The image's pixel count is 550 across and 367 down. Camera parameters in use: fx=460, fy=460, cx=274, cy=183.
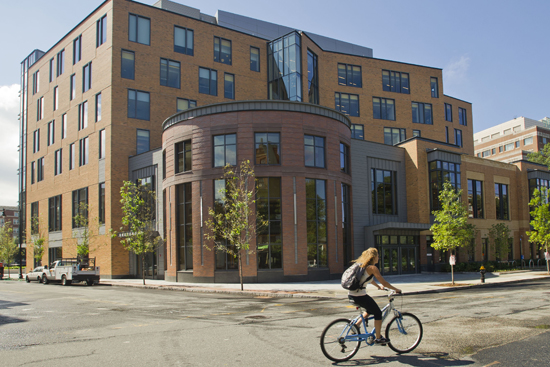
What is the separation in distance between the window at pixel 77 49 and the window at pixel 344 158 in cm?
2914

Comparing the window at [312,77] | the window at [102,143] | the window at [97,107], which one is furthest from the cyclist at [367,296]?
the window at [97,107]

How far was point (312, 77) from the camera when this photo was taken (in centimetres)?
4631

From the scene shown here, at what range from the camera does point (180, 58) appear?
43469 mm

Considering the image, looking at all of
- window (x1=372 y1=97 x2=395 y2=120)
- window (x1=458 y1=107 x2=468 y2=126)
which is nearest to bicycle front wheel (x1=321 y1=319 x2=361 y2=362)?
window (x1=372 y1=97 x2=395 y2=120)

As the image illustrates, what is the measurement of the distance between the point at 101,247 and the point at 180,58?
18.8 metres

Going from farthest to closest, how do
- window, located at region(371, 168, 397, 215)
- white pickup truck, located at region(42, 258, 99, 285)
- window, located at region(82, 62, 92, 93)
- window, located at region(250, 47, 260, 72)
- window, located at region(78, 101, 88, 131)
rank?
window, located at region(250, 47, 260, 72) → window, located at region(78, 101, 88, 131) → window, located at region(82, 62, 92, 93) → window, located at region(371, 168, 397, 215) → white pickup truck, located at region(42, 258, 99, 285)

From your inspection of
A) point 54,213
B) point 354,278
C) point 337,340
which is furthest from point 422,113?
A: point 337,340

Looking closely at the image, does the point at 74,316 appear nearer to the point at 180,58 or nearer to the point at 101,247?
the point at 101,247

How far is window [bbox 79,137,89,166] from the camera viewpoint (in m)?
44.2

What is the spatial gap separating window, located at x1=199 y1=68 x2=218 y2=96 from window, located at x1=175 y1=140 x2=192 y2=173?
13437 millimetres

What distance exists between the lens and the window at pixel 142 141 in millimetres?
41094

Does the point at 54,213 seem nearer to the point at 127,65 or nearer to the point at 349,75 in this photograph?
the point at 127,65

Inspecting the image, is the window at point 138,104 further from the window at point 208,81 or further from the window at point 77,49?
the window at point 77,49

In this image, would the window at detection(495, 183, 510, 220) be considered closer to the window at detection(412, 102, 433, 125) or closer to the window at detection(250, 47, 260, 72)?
the window at detection(412, 102, 433, 125)
